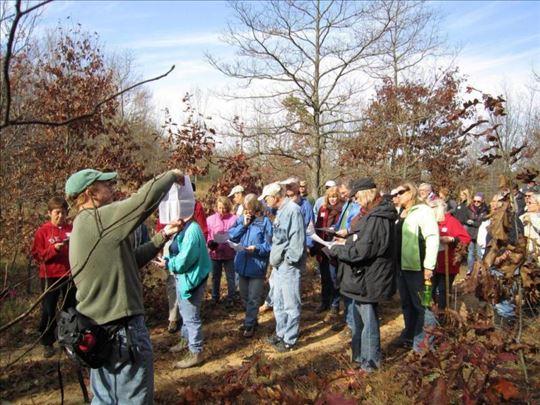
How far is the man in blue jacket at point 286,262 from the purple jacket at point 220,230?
176 centimetres

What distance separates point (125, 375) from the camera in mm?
2549

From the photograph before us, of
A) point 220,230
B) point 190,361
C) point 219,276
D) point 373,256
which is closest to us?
point 373,256

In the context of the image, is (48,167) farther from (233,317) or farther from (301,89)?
(301,89)

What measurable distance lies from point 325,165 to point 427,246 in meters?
7.35

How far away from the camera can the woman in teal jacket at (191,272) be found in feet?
15.3

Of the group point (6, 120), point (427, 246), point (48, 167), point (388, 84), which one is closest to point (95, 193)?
point (6, 120)

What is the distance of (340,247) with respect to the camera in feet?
14.2

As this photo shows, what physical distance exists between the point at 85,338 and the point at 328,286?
4.72m

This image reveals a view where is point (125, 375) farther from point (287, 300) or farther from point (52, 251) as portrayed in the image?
point (52, 251)

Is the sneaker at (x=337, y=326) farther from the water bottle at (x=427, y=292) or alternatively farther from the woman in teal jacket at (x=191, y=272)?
the woman in teal jacket at (x=191, y=272)

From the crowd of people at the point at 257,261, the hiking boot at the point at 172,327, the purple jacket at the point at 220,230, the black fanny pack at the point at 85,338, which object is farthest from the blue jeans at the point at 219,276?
the black fanny pack at the point at 85,338

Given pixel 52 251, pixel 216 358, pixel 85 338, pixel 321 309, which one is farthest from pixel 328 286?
pixel 85 338

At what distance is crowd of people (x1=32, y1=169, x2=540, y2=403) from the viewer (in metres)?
2.53

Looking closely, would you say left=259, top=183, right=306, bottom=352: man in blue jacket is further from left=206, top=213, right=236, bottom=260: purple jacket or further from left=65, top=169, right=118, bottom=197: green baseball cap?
left=65, top=169, right=118, bottom=197: green baseball cap
